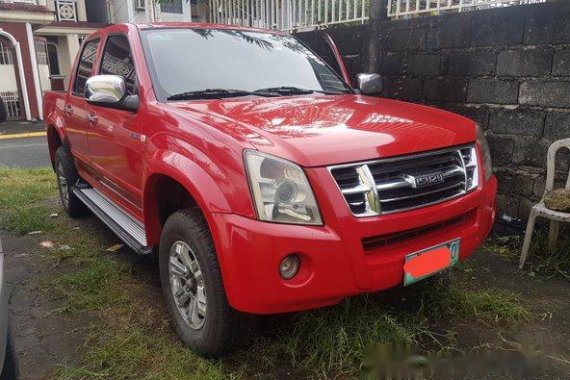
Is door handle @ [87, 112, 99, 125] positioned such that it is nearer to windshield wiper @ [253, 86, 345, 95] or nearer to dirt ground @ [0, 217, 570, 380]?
dirt ground @ [0, 217, 570, 380]

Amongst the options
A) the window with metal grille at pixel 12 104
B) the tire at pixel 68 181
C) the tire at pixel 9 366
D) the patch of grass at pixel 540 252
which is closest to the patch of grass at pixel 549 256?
the patch of grass at pixel 540 252

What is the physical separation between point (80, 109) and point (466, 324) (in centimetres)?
341

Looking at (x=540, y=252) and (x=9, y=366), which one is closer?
(x=9, y=366)

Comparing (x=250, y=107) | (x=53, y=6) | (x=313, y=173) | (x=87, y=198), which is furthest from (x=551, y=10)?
(x=53, y=6)

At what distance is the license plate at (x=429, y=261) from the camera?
2.23 metres

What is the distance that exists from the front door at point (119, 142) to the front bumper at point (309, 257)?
1132mm

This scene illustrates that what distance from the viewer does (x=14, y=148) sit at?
11.6 m

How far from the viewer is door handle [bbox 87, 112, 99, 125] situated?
11.9ft

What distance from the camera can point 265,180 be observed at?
6.63ft

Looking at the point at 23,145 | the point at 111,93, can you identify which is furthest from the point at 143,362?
the point at 23,145

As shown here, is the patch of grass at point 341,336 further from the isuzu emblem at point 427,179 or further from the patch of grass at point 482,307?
the isuzu emblem at point 427,179

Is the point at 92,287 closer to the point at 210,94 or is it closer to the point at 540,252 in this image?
the point at 210,94

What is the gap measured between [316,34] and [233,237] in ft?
14.1

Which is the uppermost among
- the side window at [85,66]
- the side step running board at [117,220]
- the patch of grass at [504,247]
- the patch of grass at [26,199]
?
the side window at [85,66]
